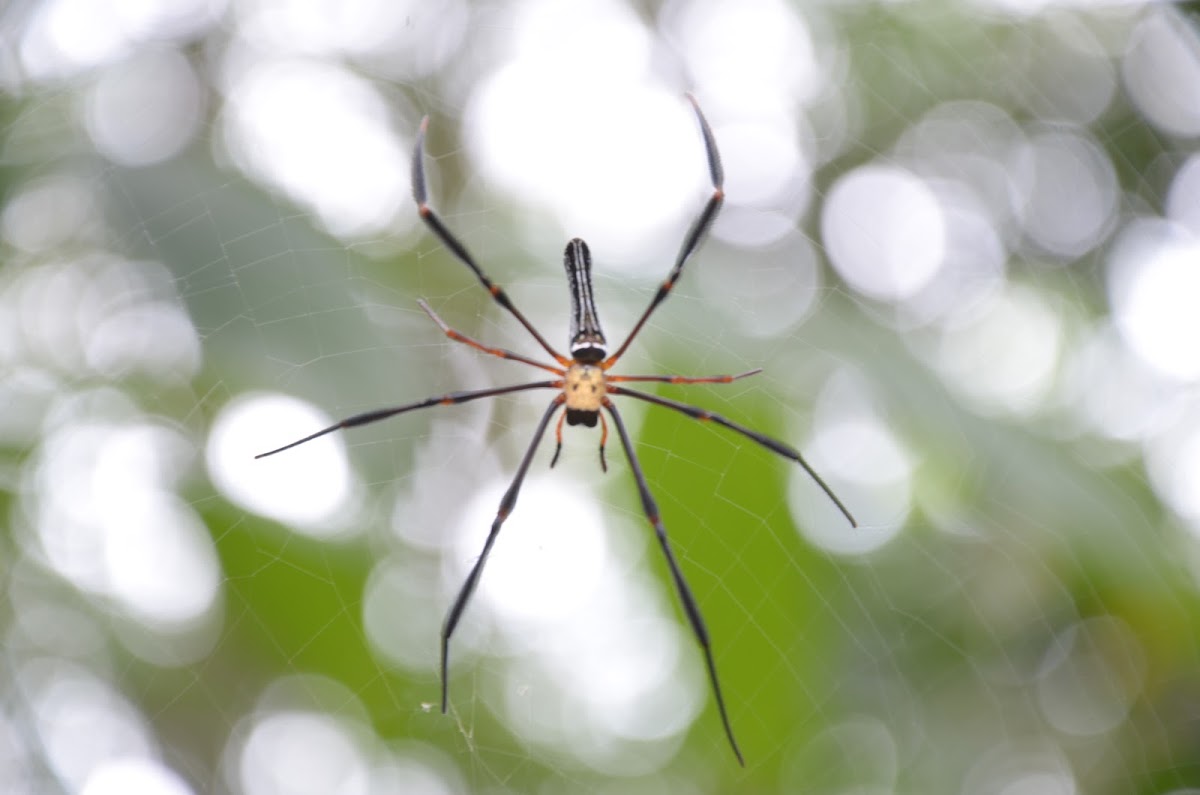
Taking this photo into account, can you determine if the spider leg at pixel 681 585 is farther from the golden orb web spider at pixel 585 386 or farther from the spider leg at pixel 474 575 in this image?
the spider leg at pixel 474 575

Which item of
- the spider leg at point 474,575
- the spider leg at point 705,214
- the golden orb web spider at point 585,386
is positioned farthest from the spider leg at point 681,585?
the spider leg at point 705,214

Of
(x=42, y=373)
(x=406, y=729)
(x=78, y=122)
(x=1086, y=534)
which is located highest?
(x=78, y=122)

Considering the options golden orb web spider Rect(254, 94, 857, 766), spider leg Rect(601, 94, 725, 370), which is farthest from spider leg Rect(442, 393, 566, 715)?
spider leg Rect(601, 94, 725, 370)

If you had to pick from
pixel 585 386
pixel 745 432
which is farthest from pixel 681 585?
pixel 585 386

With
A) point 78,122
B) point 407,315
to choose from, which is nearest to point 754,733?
point 407,315

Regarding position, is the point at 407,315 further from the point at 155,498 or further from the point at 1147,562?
the point at 1147,562

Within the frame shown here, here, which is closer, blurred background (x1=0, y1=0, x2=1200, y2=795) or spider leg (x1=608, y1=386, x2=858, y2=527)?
spider leg (x1=608, y1=386, x2=858, y2=527)

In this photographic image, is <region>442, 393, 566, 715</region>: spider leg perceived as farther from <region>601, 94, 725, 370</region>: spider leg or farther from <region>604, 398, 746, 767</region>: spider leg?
<region>601, 94, 725, 370</region>: spider leg
